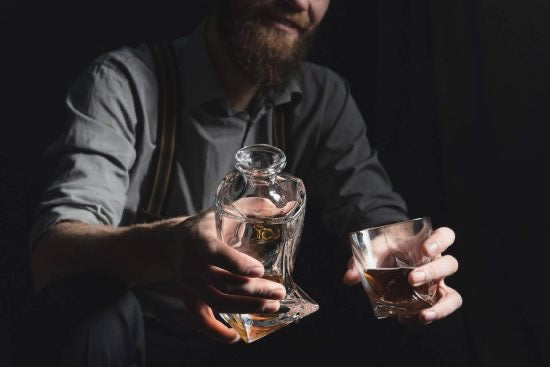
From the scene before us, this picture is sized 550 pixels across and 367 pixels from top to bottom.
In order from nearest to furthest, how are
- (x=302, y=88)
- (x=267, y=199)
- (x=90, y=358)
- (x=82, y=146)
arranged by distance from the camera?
(x=267, y=199)
(x=90, y=358)
(x=82, y=146)
(x=302, y=88)

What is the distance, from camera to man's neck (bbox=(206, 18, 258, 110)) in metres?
1.42

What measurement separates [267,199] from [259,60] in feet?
1.94

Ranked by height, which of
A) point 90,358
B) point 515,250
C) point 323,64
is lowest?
point 515,250

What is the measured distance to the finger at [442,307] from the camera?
3.18ft

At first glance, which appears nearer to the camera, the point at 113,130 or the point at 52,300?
the point at 52,300

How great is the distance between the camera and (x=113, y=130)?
1258 mm

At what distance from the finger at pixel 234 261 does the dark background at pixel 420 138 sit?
53cm

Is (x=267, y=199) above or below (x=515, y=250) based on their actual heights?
above

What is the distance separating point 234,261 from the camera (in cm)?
78

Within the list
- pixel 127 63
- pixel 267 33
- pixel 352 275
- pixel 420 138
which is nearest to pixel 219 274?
pixel 352 275

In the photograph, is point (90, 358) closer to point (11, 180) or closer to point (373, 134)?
point (11, 180)

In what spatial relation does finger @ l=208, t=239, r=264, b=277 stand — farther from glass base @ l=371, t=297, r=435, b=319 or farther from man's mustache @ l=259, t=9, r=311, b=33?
man's mustache @ l=259, t=9, r=311, b=33

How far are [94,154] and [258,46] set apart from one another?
1.29 feet

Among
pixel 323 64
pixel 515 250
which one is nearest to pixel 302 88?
pixel 323 64
